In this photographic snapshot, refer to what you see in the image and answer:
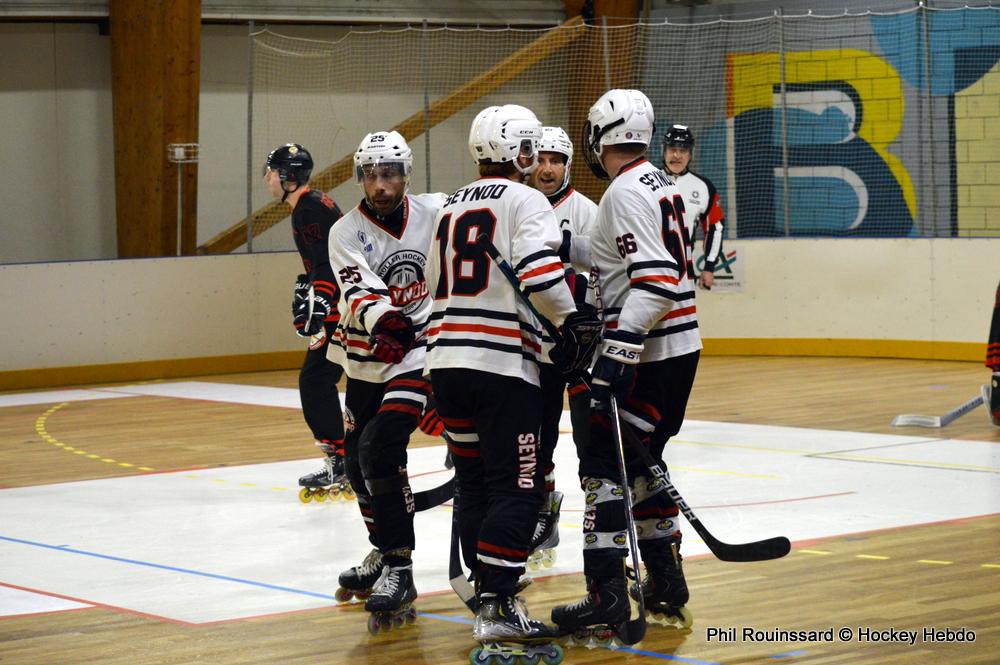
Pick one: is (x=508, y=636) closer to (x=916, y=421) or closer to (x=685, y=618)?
(x=685, y=618)

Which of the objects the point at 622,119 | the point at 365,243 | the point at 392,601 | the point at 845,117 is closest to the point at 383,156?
the point at 365,243

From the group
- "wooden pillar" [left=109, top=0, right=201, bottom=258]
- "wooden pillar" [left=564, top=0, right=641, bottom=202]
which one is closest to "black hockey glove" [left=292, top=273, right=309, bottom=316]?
"wooden pillar" [left=109, top=0, right=201, bottom=258]

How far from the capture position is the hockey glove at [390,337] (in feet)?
15.3

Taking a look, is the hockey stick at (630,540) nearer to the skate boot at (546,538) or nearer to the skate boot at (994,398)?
the skate boot at (546,538)

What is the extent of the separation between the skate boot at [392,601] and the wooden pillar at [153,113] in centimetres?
907

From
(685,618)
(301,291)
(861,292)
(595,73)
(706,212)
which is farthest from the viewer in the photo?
(595,73)

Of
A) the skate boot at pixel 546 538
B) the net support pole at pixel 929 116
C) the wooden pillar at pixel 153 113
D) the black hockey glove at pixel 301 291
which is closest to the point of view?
the skate boot at pixel 546 538

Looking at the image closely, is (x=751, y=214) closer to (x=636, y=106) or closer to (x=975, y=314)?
(x=975, y=314)

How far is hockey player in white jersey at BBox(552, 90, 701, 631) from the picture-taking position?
4.23 metres

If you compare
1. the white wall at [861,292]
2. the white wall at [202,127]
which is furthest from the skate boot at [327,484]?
the white wall at [202,127]

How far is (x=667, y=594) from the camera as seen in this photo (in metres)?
4.41

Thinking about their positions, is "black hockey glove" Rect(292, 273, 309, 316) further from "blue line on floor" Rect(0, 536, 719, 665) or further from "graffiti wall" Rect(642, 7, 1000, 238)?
"graffiti wall" Rect(642, 7, 1000, 238)

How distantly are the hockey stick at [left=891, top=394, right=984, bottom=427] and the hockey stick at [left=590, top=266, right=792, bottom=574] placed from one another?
4224 mm

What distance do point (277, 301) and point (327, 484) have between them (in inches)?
241
